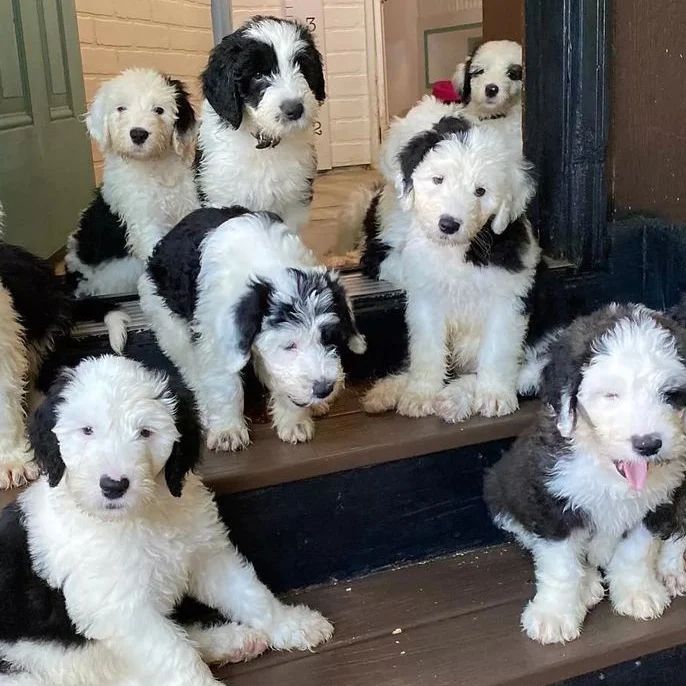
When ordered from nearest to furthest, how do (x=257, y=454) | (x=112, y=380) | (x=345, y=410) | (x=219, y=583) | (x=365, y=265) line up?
(x=112, y=380)
(x=219, y=583)
(x=257, y=454)
(x=345, y=410)
(x=365, y=265)

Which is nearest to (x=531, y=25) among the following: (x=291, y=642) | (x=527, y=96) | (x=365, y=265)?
(x=527, y=96)

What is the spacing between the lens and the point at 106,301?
3234 mm

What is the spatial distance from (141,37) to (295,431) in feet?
12.9

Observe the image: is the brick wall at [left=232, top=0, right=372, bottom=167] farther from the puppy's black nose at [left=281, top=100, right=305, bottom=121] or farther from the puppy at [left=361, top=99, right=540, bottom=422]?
the puppy at [left=361, top=99, right=540, bottom=422]

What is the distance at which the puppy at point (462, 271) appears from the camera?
2666 millimetres

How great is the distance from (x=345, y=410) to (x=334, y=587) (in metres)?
0.60

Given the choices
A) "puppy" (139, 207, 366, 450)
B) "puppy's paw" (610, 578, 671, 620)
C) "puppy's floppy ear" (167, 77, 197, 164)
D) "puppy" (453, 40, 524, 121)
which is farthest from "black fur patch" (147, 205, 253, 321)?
"puppy" (453, 40, 524, 121)

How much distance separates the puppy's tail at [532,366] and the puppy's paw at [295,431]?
0.72 m

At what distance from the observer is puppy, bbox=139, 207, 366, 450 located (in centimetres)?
237

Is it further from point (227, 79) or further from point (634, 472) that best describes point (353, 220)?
point (634, 472)

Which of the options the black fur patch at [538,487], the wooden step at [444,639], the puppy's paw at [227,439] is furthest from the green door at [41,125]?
the black fur patch at [538,487]

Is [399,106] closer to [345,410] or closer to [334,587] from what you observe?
[345,410]

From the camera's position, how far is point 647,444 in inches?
77.7

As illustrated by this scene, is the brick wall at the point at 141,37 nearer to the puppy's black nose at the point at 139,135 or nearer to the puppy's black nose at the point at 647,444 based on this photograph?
the puppy's black nose at the point at 139,135
